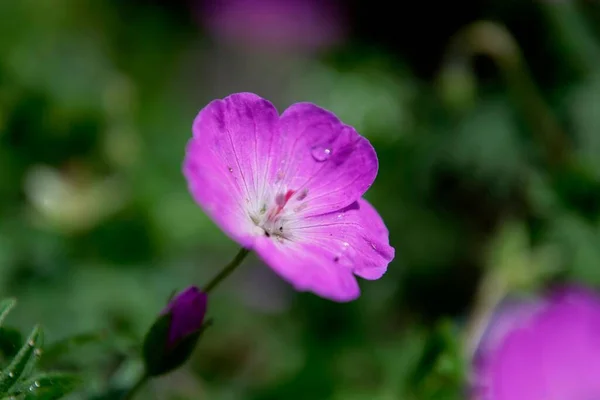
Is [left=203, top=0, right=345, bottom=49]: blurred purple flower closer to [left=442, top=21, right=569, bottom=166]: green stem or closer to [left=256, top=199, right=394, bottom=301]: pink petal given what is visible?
[left=442, top=21, right=569, bottom=166]: green stem

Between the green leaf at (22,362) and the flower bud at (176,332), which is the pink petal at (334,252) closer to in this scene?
the flower bud at (176,332)

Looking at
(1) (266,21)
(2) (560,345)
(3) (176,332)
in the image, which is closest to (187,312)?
(3) (176,332)

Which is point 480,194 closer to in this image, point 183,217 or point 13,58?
point 183,217

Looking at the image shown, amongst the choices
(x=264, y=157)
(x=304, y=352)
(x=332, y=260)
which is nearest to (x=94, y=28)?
(x=304, y=352)

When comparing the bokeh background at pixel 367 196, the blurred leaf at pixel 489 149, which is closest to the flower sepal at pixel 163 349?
the bokeh background at pixel 367 196

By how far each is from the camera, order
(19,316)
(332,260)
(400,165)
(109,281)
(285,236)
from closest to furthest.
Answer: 1. (332,260)
2. (285,236)
3. (19,316)
4. (109,281)
5. (400,165)

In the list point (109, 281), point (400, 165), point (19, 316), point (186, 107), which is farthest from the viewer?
point (186, 107)

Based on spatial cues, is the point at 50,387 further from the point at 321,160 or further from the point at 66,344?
the point at 321,160
